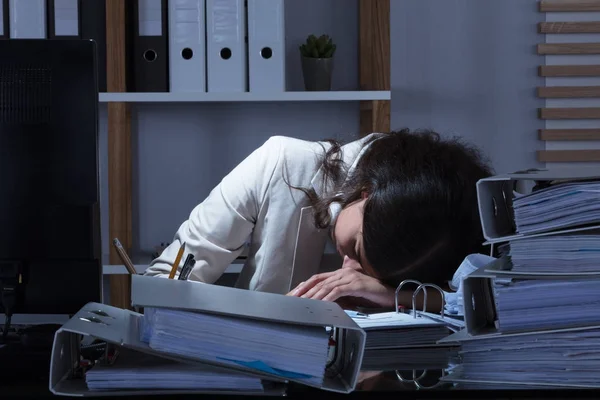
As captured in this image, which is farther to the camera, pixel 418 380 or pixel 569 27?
pixel 569 27

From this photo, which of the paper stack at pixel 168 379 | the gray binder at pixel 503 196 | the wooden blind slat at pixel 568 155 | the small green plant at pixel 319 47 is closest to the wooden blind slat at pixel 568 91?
the wooden blind slat at pixel 568 155

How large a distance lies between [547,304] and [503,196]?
17 cm

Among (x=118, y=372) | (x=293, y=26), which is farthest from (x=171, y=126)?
(x=118, y=372)

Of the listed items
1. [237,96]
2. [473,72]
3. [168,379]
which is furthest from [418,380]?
[473,72]

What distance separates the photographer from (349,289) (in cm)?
141

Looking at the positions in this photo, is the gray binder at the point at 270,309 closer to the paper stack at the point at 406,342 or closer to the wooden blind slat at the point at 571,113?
the paper stack at the point at 406,342

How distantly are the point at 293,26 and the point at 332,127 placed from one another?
16.3 inches

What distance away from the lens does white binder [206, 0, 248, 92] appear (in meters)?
2.48

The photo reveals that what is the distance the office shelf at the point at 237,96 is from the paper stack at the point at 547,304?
184 cm

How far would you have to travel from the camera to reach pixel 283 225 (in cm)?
183

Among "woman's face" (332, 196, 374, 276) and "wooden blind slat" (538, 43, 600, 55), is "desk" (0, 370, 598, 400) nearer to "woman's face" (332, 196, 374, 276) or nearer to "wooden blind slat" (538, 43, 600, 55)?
"woman's face" (332, 196, 374, 276)

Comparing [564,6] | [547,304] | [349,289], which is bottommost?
[349,289]

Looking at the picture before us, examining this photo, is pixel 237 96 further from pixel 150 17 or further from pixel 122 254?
pixel 122 254

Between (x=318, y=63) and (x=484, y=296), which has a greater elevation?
(x=318, y=63)
